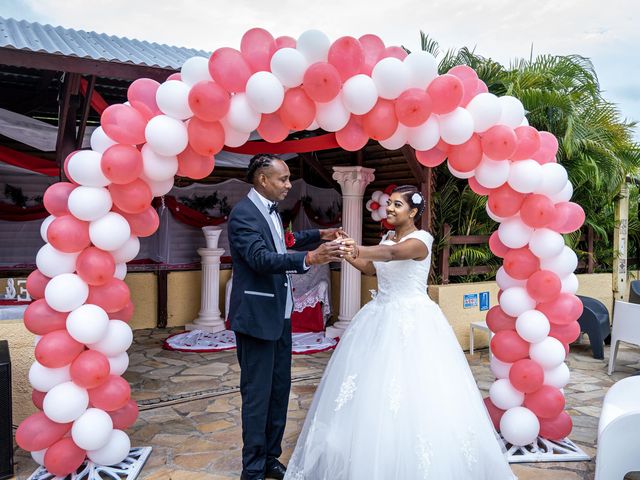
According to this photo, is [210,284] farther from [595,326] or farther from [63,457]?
[595,326]

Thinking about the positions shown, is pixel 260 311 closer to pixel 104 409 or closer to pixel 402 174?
pixel 104 409

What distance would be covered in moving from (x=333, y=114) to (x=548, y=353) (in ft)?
7.70

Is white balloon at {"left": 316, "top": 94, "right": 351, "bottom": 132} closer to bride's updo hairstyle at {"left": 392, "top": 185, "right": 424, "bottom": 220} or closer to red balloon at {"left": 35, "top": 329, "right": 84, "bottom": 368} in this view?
bride's updo hairstyle at {"left": 392, "top": 185, "right": 424, "bottom": 220}

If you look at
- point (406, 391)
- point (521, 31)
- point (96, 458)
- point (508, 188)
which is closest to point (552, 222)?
point (508, 188)

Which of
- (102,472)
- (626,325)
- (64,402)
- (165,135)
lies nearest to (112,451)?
(102,472)

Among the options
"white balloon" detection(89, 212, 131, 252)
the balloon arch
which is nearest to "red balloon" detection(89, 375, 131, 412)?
the balloon arch

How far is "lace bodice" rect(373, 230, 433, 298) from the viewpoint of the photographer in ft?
11.5

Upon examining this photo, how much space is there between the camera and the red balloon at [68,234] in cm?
328

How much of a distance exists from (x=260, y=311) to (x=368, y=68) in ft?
5.62

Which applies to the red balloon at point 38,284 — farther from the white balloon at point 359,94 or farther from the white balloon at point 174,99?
the white balloon at point 359,94

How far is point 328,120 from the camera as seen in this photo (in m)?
3.48

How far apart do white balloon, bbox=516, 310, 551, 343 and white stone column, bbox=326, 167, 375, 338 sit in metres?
3.90

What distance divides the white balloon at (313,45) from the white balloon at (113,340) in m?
2.11

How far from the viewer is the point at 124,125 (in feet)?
10.8
